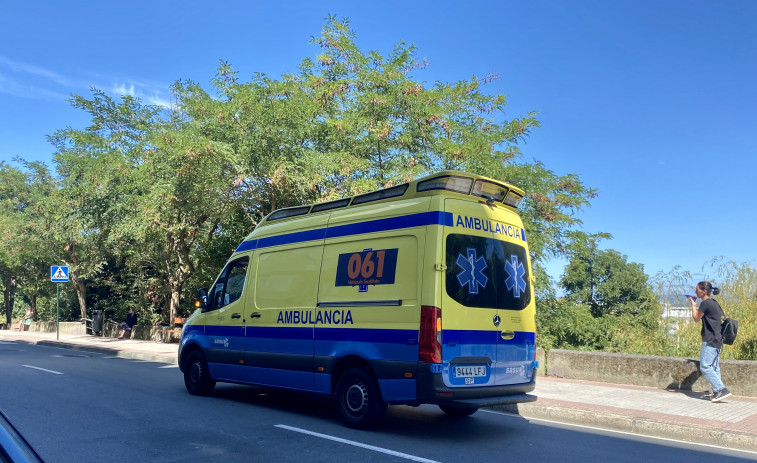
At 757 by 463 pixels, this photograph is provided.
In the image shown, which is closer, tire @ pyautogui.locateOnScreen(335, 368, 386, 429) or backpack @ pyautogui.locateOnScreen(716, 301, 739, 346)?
tire @ pyautogui.locateOnScreen(335, 368, 386, 429)

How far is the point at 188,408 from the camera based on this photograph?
838 cm

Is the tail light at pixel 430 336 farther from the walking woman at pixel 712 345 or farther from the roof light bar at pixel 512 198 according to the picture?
the walking woman at pixel 712 345

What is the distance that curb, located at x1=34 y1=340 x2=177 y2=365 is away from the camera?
16.3 m

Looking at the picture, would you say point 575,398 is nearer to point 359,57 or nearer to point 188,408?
point 188,408

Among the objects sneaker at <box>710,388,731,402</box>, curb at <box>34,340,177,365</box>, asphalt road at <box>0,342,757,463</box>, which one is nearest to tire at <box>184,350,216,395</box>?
asphalt road at <box>0,342,757,463</box>

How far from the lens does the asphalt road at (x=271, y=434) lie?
19.5 ft

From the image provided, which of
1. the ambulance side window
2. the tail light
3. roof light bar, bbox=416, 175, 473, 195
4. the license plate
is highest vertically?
roof light bar, bbox=416, 175, 473, 195

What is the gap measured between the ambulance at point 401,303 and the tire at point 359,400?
2 centimetres

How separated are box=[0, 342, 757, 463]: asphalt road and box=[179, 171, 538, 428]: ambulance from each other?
469 mm

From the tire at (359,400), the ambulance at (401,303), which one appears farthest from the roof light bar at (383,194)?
the tire at (359,400)

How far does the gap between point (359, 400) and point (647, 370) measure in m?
6.58

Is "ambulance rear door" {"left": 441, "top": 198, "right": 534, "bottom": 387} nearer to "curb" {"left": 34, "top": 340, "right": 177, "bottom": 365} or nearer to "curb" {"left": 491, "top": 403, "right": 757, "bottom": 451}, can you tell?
"curb" {"left": 491, "top": 403, "right": 757, "bottom": 451}

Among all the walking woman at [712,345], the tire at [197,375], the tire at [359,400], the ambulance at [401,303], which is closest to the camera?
the ambulance at [401,303]

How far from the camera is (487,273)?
7137 mm
